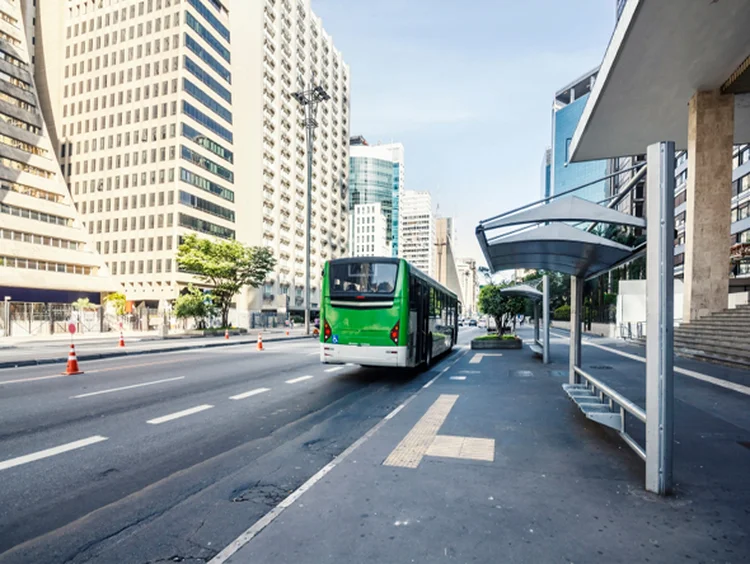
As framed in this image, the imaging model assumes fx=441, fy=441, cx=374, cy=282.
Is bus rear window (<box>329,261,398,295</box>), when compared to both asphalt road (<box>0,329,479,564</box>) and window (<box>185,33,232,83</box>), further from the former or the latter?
window (<box>185,33,232,83</box>)

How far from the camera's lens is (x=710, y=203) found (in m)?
18.6

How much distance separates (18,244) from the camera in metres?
45.7

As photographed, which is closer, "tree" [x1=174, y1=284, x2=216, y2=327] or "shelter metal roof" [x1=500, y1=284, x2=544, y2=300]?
"shelter metal roof" [x1=500, y1=284, x2=544, y2=300]

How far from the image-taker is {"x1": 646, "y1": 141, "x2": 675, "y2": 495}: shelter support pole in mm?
3895

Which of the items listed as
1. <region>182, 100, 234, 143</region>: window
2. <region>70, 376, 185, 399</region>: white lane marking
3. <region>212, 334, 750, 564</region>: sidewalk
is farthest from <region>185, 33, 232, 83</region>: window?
<region>212, 334, 750, 564</region>: sidewalk

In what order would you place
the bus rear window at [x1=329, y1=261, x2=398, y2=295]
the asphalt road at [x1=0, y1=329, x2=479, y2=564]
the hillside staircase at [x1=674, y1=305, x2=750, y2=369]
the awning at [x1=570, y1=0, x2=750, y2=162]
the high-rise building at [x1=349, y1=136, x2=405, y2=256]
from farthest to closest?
the high-rise building at [x1=349, y1=136, x2=405, y2=256], the awning at [x1=570, y1=0, x2=750, y2=162], the hillside staircase at [x1=674, y1=305, x2=750, y2=369], the bus rear window at [x1=329, y1=261, x2=398, y2=295], the asphalt road at [x1=0, y1=329, x2=479, y2=564]

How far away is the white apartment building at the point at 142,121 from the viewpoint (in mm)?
55188

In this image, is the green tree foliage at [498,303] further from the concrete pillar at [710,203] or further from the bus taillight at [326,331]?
the bus taillight at [326,331]

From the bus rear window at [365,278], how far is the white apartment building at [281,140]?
182ft

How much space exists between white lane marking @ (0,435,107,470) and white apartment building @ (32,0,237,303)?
52.9 meters

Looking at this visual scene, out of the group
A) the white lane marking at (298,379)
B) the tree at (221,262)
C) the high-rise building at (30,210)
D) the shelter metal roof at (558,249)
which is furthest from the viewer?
the high-rise building at (30,210)

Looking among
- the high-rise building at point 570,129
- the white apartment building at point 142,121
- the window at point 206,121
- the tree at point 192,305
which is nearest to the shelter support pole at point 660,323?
the tree at point 192,305

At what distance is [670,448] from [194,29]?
68.2 metres

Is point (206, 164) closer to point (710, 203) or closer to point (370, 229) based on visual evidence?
point (710, 203)
